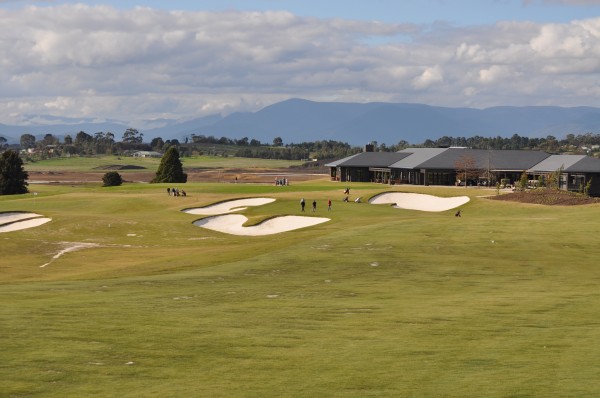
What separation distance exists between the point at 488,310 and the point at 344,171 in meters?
122

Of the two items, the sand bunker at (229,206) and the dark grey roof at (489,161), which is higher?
the dark grey roof at (489,161)

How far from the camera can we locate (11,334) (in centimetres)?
2106

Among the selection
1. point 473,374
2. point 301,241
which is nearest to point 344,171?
point 301,241

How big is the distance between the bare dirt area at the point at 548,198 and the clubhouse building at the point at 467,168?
2419cm

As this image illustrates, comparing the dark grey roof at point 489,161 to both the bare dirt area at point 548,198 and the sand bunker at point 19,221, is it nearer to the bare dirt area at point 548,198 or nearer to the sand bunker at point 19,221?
the bare dirt area at point 548,198

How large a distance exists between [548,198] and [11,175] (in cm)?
8112

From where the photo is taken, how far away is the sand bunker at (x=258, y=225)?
243 feet

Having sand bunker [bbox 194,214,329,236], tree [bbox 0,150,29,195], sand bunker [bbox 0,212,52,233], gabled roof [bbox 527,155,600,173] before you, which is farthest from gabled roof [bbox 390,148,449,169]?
sand bunker [bbox 0,212,52,233]

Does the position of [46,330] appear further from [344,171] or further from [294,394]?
[344,171]

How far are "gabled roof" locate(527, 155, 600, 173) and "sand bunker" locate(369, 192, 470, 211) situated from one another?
29.6 metres

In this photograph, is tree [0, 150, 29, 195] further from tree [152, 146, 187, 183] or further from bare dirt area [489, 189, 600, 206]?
bare dirt area [489, 189, 600, 206]

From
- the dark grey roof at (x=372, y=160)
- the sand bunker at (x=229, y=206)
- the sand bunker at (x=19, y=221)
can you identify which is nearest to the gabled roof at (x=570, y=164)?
the dark grey roof at (x=372, y=160)

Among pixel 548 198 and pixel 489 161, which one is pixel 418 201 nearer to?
pixel 548 198

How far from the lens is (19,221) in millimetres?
81000
